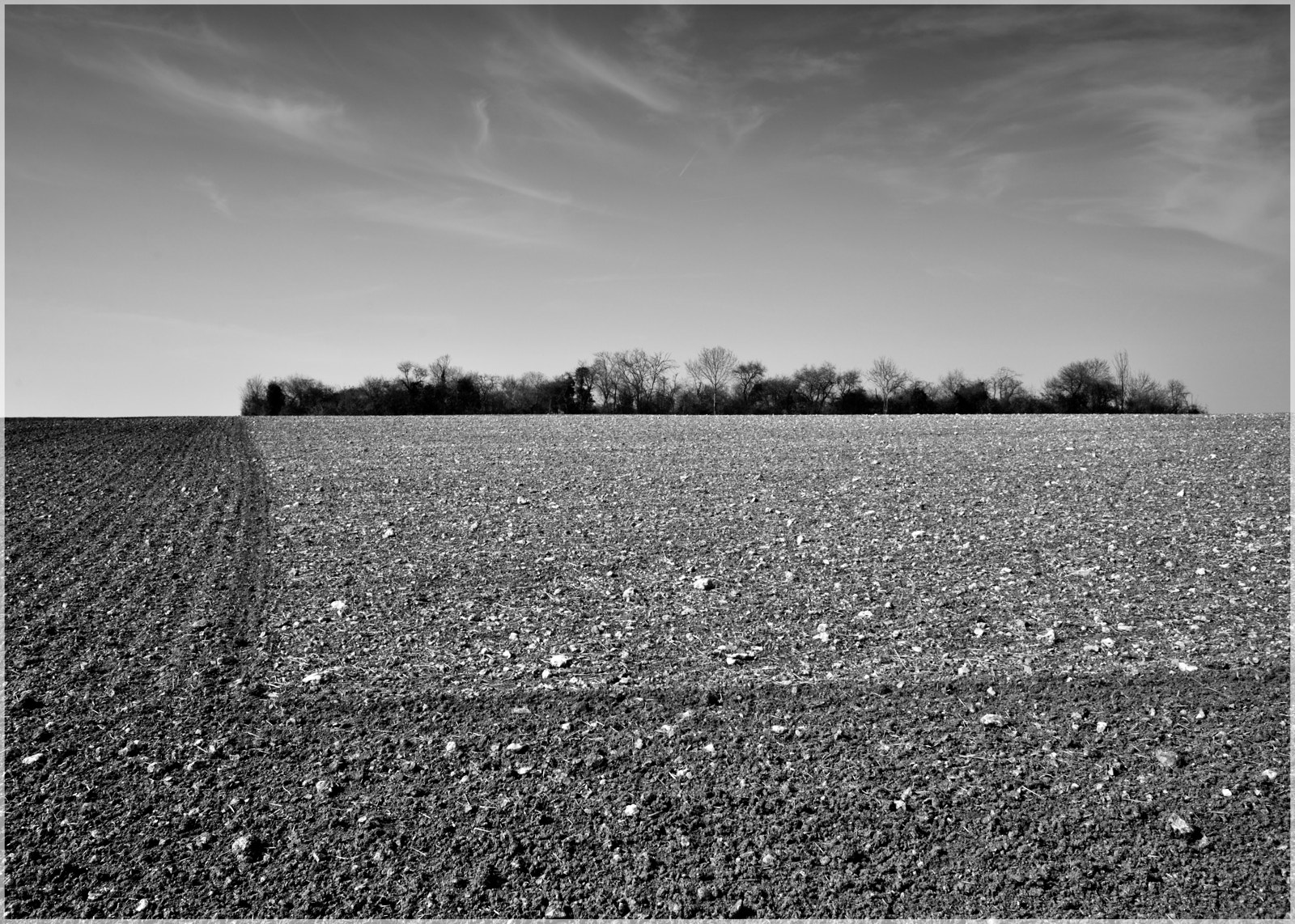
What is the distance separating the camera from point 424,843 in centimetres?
412

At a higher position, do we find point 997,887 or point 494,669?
point 494,669

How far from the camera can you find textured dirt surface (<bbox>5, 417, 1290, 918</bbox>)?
3.90 m

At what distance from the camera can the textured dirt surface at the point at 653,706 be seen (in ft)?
12.8

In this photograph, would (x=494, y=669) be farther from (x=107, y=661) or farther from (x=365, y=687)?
(x=107, y=661)

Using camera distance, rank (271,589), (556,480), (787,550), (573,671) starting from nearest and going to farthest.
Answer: (573,671)
(271,589)
(787,550)
(556,480)

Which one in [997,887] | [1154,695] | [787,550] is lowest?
[997,887]

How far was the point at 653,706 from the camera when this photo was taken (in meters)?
5.45

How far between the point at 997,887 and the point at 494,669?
3.52 m

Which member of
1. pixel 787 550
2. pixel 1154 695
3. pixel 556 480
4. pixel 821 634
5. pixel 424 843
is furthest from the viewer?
pixel 556 480

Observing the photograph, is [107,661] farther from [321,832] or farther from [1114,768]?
[1114,768]

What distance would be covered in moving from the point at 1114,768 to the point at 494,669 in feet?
12.9

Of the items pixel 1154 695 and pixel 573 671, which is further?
pixel 573 671

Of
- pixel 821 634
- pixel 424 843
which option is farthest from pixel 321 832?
pixel 821 634

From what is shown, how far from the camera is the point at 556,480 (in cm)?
1260
